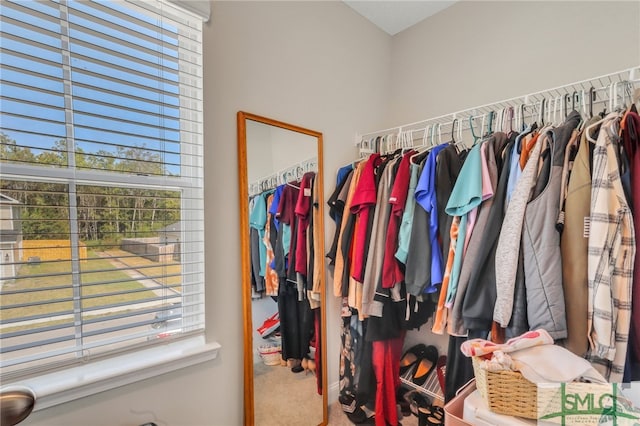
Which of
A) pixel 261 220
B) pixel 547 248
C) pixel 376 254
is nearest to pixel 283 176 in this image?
pixel 261 220

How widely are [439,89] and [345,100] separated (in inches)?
27.0

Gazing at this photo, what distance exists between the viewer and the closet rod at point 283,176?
5.01 ft

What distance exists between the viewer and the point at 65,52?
41.3 inches

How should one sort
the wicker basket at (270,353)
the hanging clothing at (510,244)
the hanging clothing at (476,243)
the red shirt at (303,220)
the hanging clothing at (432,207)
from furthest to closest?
the red shirt at (303,220) < the wicker basket at (270,353) < the hanging clothing at (432,207) < the hanging clothing at (476,243) < the hanging clothing at (510,244)

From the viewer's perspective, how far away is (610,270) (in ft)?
3.26

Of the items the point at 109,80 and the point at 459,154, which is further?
the point at 459,154

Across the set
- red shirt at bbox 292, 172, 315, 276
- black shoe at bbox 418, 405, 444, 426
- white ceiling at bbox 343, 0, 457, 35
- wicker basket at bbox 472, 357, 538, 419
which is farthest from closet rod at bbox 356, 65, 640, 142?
black shoe at bbox 418, 405, 444, 426

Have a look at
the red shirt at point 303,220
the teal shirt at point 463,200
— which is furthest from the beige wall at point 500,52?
the red shirt at point 303,220

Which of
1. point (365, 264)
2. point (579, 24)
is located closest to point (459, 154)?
point (365, 264)

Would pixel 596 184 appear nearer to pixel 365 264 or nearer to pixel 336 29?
pixel 365 264

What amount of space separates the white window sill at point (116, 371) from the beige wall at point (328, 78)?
0.05 meters

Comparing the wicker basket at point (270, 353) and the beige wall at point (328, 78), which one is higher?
the beige wall at point (328, 78)

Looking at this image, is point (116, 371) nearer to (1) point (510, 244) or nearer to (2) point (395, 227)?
(2) point (395, 227)

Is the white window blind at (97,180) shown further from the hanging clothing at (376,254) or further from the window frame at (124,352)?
the hanging clothing at (376,254)
